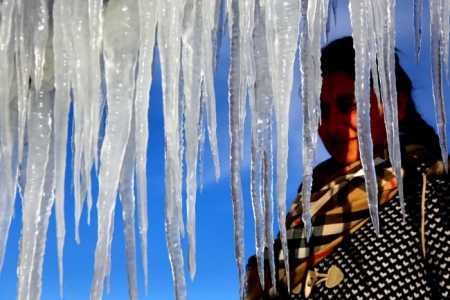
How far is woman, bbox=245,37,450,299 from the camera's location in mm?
1397

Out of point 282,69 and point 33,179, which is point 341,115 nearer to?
point 282,69

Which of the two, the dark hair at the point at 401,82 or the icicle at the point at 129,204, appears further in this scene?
the dark hair at the point at 401,82

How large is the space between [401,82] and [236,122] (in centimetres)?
113

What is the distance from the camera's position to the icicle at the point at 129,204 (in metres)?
0.94

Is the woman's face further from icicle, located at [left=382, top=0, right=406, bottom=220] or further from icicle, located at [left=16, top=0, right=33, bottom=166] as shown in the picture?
icicle, located at [left=16, top=0, right=33, bottom=166]

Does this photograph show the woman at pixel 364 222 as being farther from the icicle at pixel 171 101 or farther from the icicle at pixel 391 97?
the icicle at pixel 171 101

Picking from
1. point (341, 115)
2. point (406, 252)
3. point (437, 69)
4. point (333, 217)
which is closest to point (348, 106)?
point (341, 115)

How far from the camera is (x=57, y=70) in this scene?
102 centimetres

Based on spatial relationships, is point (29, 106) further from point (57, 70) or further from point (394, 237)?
point (394, 237)

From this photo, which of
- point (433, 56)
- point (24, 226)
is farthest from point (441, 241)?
point (24, 226)

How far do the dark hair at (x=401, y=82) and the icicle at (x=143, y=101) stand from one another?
104cm

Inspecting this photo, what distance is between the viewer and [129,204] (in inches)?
39.0

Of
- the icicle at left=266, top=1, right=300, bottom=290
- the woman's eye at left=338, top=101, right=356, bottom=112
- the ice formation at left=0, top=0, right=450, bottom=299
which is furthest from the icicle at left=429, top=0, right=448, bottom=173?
the woman's eye at left=338, top=101, right=356, bottom=112

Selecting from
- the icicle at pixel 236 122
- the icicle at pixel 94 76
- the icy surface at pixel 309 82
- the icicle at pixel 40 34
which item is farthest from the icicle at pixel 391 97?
the icicle at pixel 40 34
